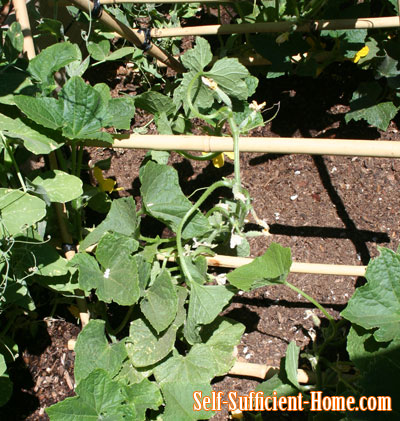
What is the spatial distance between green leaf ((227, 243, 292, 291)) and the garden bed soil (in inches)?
14.7

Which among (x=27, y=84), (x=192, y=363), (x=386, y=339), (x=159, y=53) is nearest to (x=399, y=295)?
(x=386, y=339)

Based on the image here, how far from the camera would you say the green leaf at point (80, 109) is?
1312 millimetres

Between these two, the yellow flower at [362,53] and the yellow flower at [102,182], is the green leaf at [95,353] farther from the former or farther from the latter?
the yellow flower at [362,53]

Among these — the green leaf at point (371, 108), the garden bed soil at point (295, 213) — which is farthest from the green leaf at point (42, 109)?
the green leaf at point (371, 108)

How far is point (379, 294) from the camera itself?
4.08 ft

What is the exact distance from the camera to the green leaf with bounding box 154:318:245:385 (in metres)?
1.41

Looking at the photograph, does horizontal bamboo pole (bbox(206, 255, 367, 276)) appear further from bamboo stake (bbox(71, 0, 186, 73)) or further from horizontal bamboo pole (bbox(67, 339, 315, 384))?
bamboo stake (bbox(71, 0, 186, 73))

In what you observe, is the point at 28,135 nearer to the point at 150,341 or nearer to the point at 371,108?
the point at 150,341

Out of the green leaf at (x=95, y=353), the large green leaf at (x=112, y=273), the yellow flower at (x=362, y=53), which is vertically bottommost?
the green leaf at (x=95, y=353)

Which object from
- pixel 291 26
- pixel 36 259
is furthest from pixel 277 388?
pixel 291 26

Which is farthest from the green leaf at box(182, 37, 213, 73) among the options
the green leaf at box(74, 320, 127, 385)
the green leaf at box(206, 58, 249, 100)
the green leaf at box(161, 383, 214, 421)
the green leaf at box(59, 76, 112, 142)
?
the green leaf at box(161, 383, 214, 421)

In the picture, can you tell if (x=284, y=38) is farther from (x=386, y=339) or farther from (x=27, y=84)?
(x=386, y=339)

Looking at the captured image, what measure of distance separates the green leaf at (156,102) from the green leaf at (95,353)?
0.68 metres

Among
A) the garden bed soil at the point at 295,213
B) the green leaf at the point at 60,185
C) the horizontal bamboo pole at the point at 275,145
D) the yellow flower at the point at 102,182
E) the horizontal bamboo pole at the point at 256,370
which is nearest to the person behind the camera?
the horizontal bamboo pole at the point at 275,145
